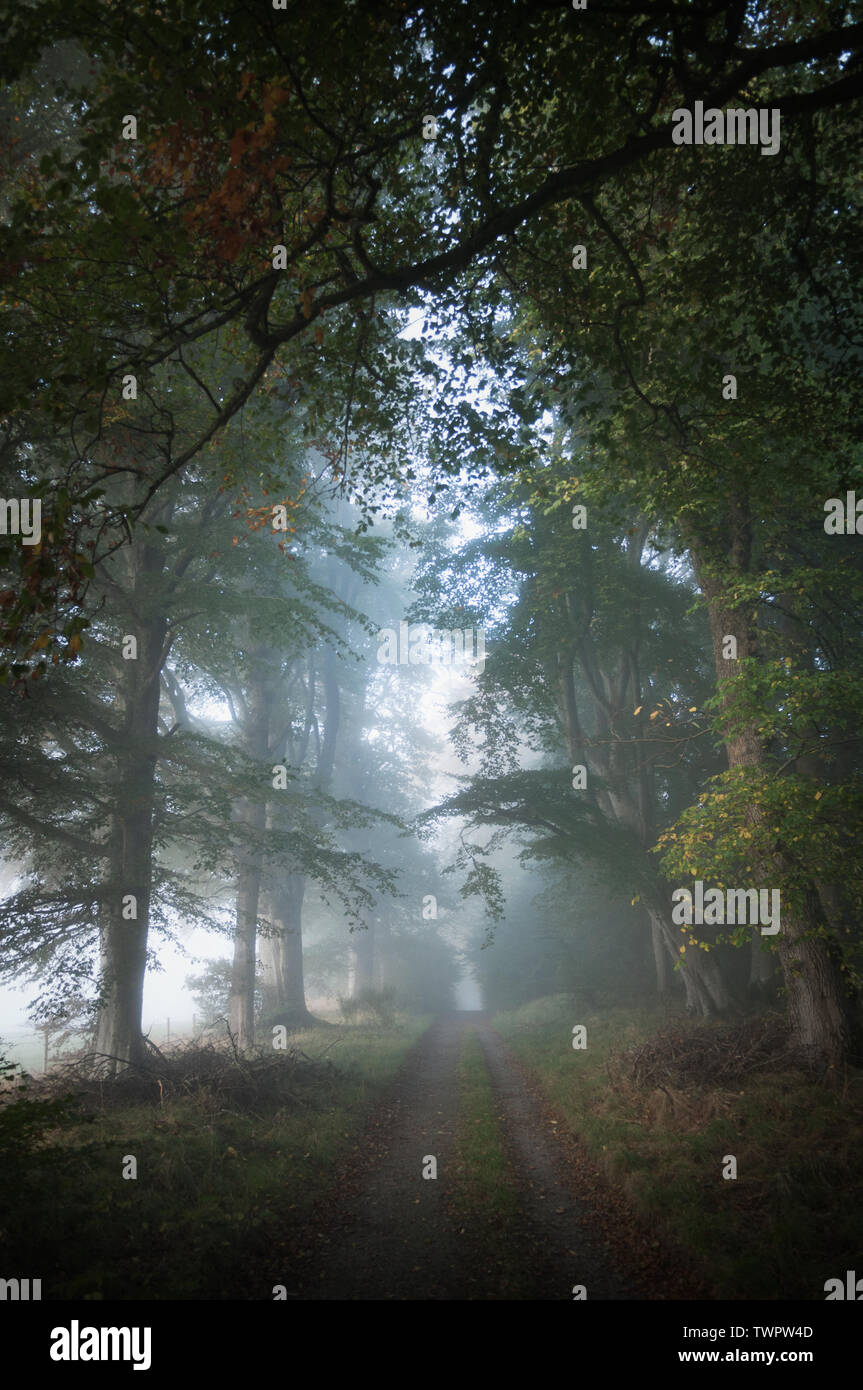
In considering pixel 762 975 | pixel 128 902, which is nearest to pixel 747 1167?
pixel 762 975

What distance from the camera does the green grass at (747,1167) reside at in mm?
5707

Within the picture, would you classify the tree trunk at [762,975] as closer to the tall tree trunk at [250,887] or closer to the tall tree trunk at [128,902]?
the tall tree trunk at [250,887]

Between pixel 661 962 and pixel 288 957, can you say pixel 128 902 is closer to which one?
pixel 288 957

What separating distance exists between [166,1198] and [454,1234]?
2.94 m

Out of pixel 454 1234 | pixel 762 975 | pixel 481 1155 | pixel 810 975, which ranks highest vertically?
pixel 810 975

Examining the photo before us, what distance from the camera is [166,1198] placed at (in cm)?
689

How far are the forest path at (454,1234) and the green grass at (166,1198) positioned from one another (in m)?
0.44

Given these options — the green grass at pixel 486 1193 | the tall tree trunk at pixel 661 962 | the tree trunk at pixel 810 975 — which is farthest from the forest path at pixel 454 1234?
the tall tree trunk at pixel 661 962

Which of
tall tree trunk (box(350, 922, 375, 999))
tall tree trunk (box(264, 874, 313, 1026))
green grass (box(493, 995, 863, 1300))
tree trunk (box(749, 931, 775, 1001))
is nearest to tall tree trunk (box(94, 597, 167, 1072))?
green grass (box(493, 995, 863, 1300))

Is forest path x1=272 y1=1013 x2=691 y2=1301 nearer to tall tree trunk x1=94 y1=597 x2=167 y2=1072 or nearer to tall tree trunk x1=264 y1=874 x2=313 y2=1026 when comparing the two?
tall tree trunk x1=94 y1=597 x2=167 y2=1072

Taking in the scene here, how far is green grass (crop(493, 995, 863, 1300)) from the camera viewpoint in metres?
5.71

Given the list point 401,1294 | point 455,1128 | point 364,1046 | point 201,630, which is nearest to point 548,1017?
point 364,1046

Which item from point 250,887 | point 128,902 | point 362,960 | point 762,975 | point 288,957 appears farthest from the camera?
point 362,960
